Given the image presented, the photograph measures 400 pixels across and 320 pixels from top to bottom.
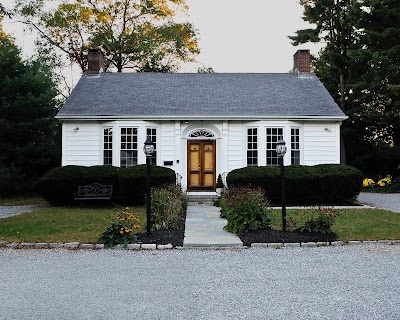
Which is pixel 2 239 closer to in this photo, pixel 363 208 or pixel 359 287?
pixel 359 287

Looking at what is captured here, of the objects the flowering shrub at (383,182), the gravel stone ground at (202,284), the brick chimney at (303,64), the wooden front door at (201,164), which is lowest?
the gravel stone ground at (202,284)

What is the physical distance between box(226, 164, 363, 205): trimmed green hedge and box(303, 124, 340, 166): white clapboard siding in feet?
7.22

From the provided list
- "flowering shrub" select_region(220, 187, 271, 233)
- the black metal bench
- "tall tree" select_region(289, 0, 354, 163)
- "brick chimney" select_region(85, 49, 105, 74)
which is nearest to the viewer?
"flowering shrub" select_region(220, 187, 271, 233)

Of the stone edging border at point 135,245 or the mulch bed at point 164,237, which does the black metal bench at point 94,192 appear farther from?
the stone edging border at point 135,245

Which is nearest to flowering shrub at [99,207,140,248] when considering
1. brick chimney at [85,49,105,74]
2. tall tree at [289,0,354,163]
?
brick chimney at [85,49,105,74]

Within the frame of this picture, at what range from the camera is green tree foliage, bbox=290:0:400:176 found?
2547 cm

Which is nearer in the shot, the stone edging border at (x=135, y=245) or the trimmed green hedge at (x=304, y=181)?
the stone edging border at (x=135, y=245)

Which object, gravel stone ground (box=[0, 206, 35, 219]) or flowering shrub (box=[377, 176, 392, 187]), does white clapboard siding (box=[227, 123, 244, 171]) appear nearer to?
gravel stone ground (box=[0, 206, 35, 219])

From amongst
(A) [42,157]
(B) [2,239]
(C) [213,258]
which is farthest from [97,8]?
(C) [213,258]

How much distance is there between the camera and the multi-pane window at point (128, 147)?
18406 millimetres

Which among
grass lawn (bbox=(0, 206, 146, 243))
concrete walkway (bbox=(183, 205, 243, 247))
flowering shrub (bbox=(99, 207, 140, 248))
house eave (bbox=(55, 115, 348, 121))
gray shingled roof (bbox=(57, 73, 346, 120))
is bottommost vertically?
concrete walkway (bbox=(183, 205, 243, 247))

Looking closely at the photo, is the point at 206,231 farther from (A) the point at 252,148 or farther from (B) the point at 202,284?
(A) the point at 252,148

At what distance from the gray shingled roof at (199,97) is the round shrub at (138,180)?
10.8 ft

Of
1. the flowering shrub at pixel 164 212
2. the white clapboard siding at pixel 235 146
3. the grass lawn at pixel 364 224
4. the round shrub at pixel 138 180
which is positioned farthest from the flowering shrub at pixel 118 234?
the white clapboard siding at pixel 235 146
